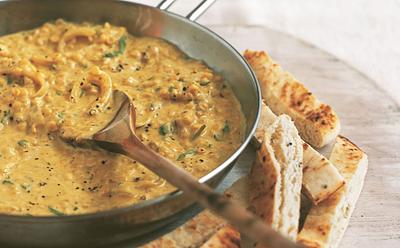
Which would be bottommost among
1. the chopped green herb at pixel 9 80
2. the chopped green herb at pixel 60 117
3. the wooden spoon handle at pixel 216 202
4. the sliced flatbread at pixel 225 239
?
the sliced flatbread at pixel 225 239

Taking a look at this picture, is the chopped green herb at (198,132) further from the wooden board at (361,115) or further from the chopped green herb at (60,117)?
the wooden board at (361,115)

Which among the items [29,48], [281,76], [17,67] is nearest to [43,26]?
[29,48]

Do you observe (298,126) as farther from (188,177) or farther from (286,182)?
(188,177)

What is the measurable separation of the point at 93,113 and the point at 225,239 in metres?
1.26

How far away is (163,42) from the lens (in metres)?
5.13

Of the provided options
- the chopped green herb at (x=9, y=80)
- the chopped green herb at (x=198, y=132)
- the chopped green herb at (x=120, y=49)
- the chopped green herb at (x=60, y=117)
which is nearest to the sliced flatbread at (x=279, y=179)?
the chopped green herb at (x=198, y=132)

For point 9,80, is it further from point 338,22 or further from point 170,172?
point 338,22

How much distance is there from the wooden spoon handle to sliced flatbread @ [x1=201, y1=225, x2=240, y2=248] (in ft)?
1.40

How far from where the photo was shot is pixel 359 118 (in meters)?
5.04

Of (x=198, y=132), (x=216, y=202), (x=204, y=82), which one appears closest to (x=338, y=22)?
(x=204, y=82)

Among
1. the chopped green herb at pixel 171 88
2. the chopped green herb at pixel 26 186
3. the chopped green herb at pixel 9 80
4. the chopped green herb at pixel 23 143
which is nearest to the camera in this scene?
the chopped green herb at pixel 26 186

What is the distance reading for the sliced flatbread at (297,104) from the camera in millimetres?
4469

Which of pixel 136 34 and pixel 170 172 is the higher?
pixel 170 172

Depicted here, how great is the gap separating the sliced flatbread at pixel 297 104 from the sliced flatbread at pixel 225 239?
118cm
